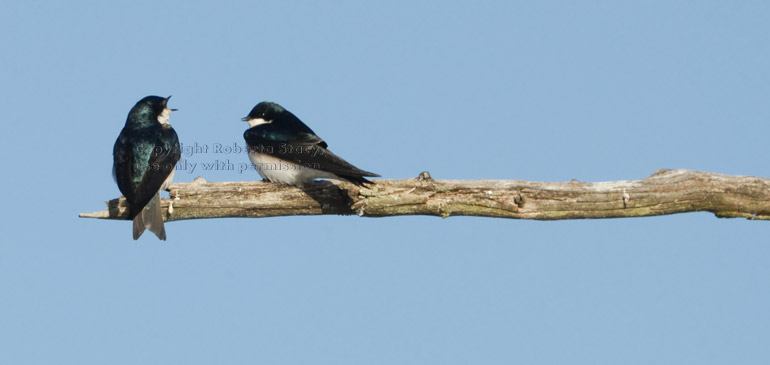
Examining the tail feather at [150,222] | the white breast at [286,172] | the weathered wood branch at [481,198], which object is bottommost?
the tail feather at [150,222]

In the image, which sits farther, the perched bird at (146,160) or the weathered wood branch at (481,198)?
the perched bird at (146,160)

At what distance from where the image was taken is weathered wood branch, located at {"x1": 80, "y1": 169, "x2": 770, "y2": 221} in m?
6.83

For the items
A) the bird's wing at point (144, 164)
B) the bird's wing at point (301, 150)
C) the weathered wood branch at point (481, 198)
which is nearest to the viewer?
the bird's wing at point (301, 150)

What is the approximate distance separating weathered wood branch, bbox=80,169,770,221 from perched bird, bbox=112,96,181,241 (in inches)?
7.0

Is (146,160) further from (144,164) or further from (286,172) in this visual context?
(286,172)

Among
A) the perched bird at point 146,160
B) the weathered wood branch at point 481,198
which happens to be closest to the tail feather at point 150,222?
the perched bird at point 146,160

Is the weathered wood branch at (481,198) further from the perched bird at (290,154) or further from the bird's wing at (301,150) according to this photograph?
the bird's wing at (301,150)

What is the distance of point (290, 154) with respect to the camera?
23.5 feet

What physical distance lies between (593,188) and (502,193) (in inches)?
31.8

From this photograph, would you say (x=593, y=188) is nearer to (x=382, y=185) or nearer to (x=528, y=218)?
(x=528, y=218)

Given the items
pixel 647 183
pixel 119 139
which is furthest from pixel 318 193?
pixel 647 183

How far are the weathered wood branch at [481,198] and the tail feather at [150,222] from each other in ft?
0.44

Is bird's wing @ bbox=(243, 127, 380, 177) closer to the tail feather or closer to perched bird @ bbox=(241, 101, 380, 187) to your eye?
perched bird @ bbox=(241, 101, 380, 187)

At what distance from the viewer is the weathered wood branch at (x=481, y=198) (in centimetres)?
683
